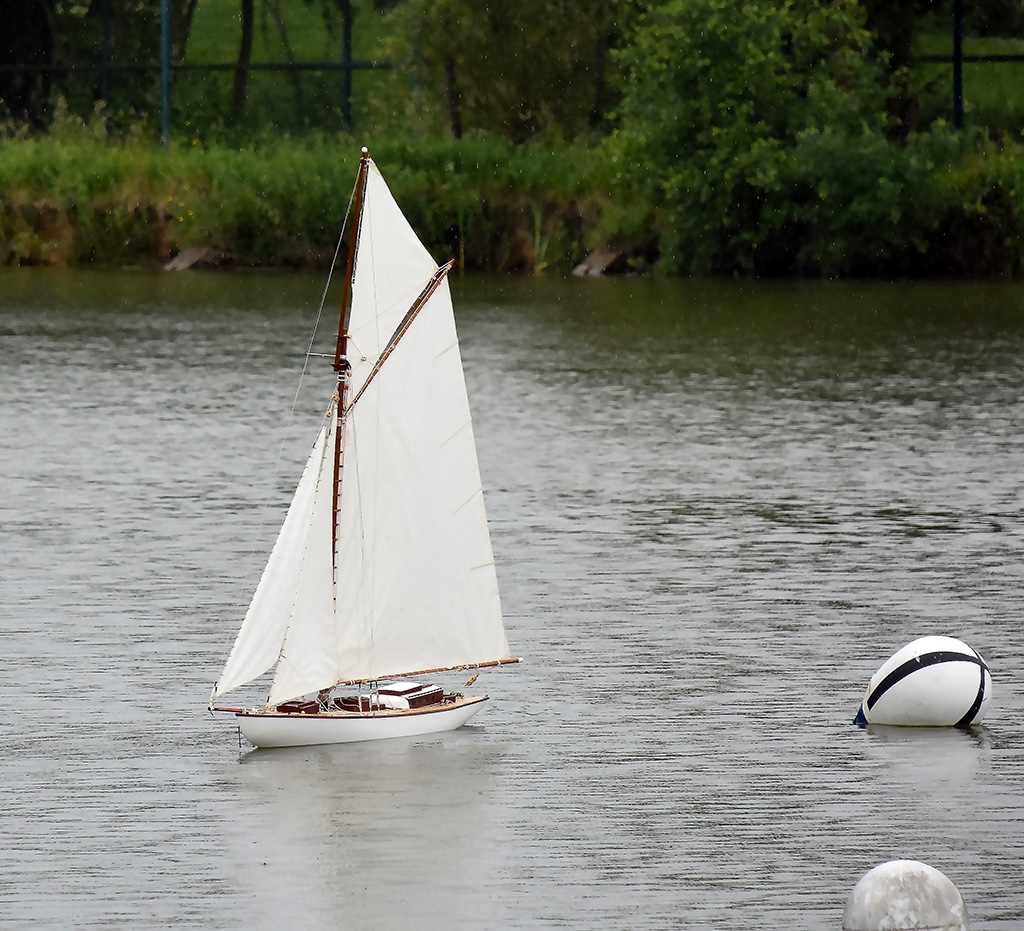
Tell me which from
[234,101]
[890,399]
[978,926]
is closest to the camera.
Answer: [978,926]

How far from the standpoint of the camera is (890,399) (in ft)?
180

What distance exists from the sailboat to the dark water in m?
0.58

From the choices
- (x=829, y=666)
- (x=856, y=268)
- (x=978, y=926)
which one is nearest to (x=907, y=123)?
(x=856, y=268)

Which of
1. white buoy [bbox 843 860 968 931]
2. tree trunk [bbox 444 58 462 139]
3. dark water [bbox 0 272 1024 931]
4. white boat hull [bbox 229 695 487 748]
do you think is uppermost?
tree trunk [bbox 444 58 462 139]

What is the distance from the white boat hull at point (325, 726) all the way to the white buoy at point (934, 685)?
4487 millimetres

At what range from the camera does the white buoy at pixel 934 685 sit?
24.0 metres

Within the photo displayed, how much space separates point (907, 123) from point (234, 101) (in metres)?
32.9

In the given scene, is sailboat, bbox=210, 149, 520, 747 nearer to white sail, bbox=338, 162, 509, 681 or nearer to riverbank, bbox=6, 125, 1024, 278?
white sail, bbox=338, 162, 509, 681

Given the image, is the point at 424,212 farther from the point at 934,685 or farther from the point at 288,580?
the point at 288,580

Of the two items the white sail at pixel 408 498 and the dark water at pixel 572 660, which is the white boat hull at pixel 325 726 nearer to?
the dark water at pixel 572 660

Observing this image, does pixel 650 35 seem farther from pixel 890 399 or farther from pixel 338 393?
pixel 338 393

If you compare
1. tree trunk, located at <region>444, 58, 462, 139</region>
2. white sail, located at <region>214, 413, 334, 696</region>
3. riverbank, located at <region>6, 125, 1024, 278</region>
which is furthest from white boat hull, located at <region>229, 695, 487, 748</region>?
tree trunk, located at <region>444, 58, 462, 139</region>

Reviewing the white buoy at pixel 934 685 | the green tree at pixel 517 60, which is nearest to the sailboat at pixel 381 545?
the white buoy at pixel 934 685

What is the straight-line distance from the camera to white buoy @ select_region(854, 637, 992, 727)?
23953 mm
